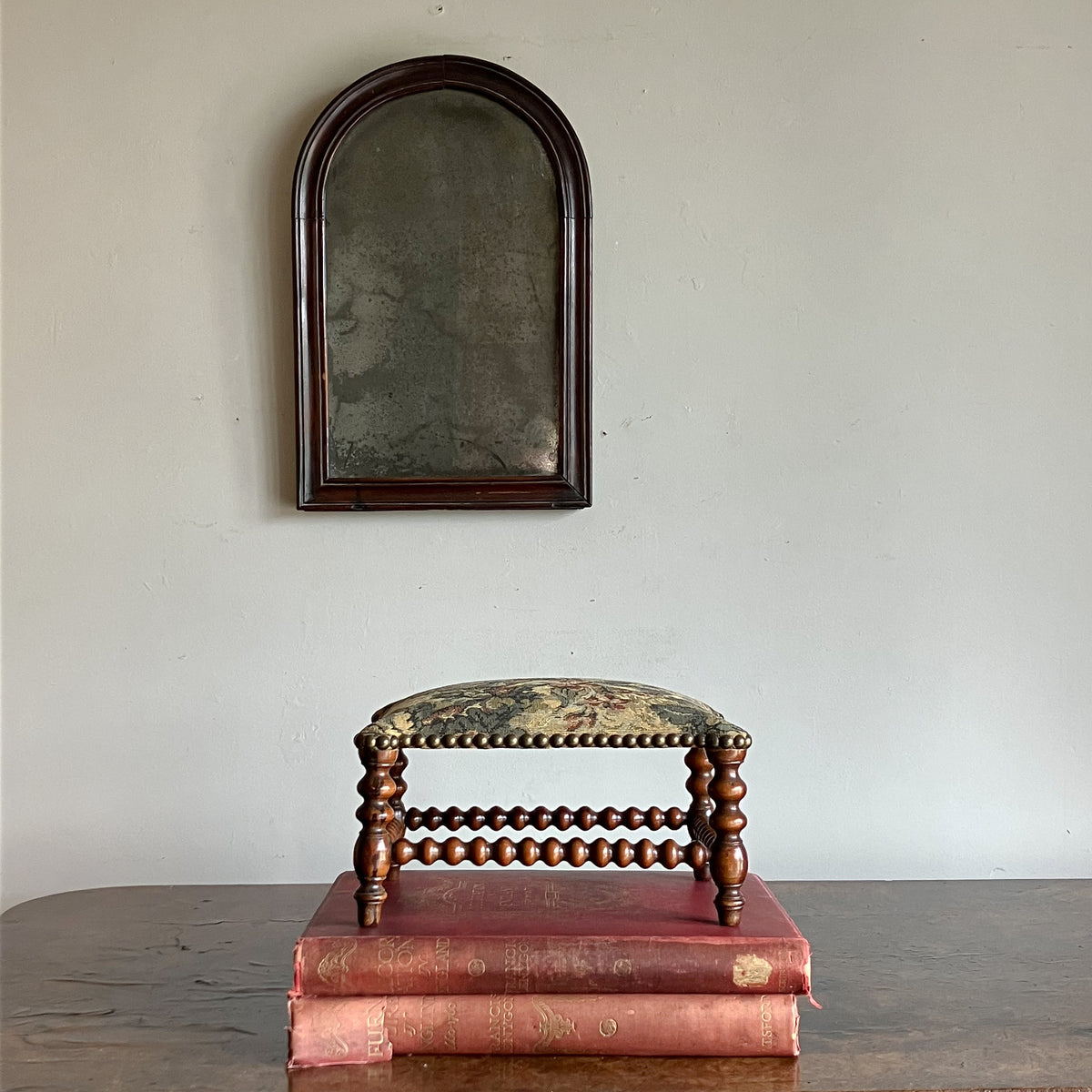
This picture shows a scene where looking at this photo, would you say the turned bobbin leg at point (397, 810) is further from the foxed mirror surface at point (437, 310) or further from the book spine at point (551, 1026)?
the foxed mirror surface at point (437, 310)

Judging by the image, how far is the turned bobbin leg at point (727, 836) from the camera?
3.38 ft

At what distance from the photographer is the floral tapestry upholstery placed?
1.04m

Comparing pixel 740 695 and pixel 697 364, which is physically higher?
pixel 697 364

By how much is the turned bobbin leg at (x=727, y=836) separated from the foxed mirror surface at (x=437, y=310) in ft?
2.46

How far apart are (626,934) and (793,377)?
1.01 meters

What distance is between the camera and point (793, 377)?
5.63 ft

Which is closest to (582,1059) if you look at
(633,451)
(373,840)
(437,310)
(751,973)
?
(751,973)

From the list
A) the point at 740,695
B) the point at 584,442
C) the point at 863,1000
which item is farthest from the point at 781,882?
the point at 584,442

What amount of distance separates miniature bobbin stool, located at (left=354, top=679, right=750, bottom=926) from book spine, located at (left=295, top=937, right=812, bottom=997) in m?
0.06

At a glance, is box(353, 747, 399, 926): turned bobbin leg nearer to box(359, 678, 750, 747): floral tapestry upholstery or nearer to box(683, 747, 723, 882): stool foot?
box(359, 678, 750, 747): floral tapestry upholstery

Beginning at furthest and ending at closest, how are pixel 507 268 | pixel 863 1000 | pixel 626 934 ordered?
pixel 507 268 → pixel 863 1000 → pixel 626 934

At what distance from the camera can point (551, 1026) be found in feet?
3.18

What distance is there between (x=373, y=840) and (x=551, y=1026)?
0.24m

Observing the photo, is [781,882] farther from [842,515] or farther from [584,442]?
[584,442]
